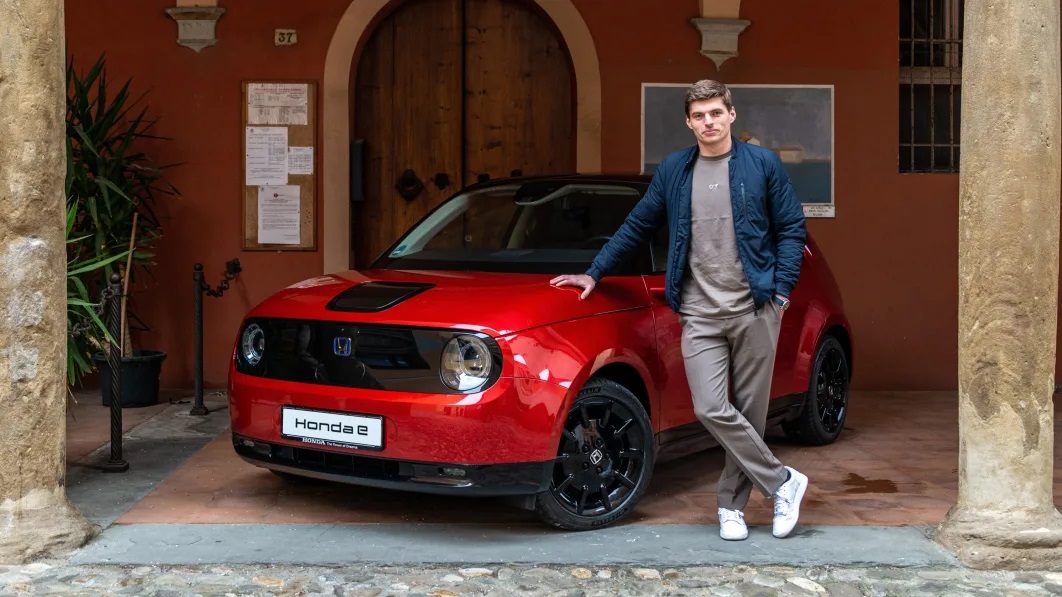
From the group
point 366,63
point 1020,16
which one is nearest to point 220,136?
point 366,63

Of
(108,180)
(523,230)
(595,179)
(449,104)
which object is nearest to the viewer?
(523,230)

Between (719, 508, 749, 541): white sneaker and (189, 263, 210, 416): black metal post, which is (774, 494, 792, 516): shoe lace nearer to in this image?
(719, 508, 749, 541): white sneaker

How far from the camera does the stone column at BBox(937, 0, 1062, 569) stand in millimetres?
4410

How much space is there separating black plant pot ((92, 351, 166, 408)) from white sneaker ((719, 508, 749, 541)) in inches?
177

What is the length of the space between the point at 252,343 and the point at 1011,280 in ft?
9.76

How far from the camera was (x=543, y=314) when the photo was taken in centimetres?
461

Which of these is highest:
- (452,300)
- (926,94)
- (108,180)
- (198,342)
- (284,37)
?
(284,37)

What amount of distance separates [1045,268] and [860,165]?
439 centimetres

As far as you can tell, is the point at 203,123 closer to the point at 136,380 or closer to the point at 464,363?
the point at 136,380

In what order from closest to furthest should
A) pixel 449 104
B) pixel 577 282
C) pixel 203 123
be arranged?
pixel 577 282 < pixel 203 123 < pixel 449 104

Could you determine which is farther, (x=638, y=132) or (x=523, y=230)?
(x=638, y=132)

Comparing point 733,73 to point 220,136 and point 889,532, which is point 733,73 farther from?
point 889,532

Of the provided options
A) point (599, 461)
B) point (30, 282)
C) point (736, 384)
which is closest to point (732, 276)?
point (736, 384)

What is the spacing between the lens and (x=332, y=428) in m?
4.61
